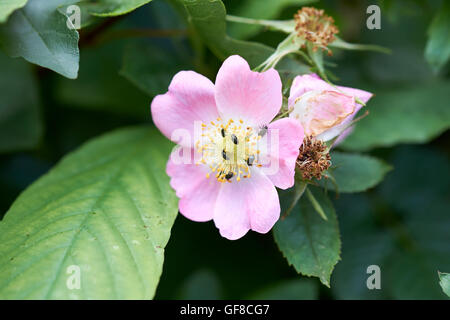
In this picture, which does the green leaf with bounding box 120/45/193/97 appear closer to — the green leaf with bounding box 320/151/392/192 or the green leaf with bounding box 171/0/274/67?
the green leaf with bounding box 171/0/274/67

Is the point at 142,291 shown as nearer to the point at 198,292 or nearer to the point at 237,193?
the point at 237,193

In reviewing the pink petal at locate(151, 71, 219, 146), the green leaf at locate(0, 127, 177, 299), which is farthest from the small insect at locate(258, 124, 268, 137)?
the green leaf at locate(0, 127, 177, 299)

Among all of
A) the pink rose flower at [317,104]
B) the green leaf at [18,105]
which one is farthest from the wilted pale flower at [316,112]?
the green leaf at [18,105]

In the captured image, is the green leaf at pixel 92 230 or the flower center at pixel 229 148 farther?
the flower center at pixel 229 148

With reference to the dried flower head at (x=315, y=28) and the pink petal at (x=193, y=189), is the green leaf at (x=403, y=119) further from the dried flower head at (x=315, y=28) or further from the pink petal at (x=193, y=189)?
the pink petal at (x=193, y=189)

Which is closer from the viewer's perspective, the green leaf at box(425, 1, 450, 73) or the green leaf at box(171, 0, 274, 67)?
the green leaf at box(171, 0, 274, 67)

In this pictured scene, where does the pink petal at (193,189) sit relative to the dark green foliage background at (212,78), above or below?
above

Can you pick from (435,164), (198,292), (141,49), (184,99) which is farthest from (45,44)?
(435,164)
